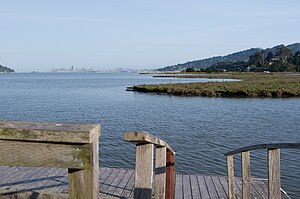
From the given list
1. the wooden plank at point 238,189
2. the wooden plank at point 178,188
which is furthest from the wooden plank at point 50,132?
the wooden plank at point 238,189

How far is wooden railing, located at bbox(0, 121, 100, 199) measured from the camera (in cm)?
153

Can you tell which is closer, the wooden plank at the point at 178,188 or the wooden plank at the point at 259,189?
the wooden plank at the point at 178,188

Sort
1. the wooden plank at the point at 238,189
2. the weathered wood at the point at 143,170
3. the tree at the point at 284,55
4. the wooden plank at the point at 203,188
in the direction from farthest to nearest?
the tree at the point at 284,55
the wooden plank at the point at 238,189
the wooden plank at the point at 203,188
the weathered wood at the point at 143,170

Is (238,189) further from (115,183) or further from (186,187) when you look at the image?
(115,183)

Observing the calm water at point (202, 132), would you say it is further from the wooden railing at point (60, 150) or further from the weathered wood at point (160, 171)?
the wooden railing at point (60, 150)

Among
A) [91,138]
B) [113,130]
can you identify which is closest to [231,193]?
[91,138]

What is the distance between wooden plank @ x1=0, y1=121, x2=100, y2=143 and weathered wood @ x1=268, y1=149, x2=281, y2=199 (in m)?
2.21

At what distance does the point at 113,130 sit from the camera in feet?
56.9

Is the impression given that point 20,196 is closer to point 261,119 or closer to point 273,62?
point 261,119

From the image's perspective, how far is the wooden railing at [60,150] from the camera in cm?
153

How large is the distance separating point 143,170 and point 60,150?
2.25ft

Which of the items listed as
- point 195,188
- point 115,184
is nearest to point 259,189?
point 195,188

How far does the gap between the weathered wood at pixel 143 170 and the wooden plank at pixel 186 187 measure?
412 centimetres

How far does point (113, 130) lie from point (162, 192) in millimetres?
14235
